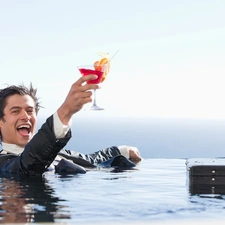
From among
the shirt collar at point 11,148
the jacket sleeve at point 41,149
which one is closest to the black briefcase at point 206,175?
the jacket sleeve at point 41,149

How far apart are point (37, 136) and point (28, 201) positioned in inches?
44.2

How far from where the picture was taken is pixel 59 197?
5453 millimetres

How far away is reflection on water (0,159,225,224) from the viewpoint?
4.59 meters

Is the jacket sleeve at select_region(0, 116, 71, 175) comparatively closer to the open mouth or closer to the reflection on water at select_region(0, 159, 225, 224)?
the reflection on water at select_region(0, 159, 225, 224)

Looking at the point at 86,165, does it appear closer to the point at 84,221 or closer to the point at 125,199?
the point at 125,199

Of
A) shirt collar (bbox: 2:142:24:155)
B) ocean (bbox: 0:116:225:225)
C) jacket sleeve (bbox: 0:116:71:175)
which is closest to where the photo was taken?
ocean (bbox: 0:116:225:225)

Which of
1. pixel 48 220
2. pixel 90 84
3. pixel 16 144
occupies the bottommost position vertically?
pixel 48 220

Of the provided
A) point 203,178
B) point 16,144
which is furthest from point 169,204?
point 16,144

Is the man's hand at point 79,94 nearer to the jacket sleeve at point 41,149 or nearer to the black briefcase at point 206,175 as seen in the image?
the jacket sleeve at point 41,149

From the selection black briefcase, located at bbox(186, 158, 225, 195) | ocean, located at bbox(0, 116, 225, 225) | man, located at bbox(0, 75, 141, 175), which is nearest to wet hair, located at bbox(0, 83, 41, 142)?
man, located at bbox(0, 75, 141, 175)

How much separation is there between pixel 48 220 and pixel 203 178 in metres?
2.39

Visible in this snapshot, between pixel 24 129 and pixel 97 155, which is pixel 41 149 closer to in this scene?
pixel 24 129

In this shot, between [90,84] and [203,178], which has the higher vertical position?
[90,84]

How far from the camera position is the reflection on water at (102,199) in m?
4.59
